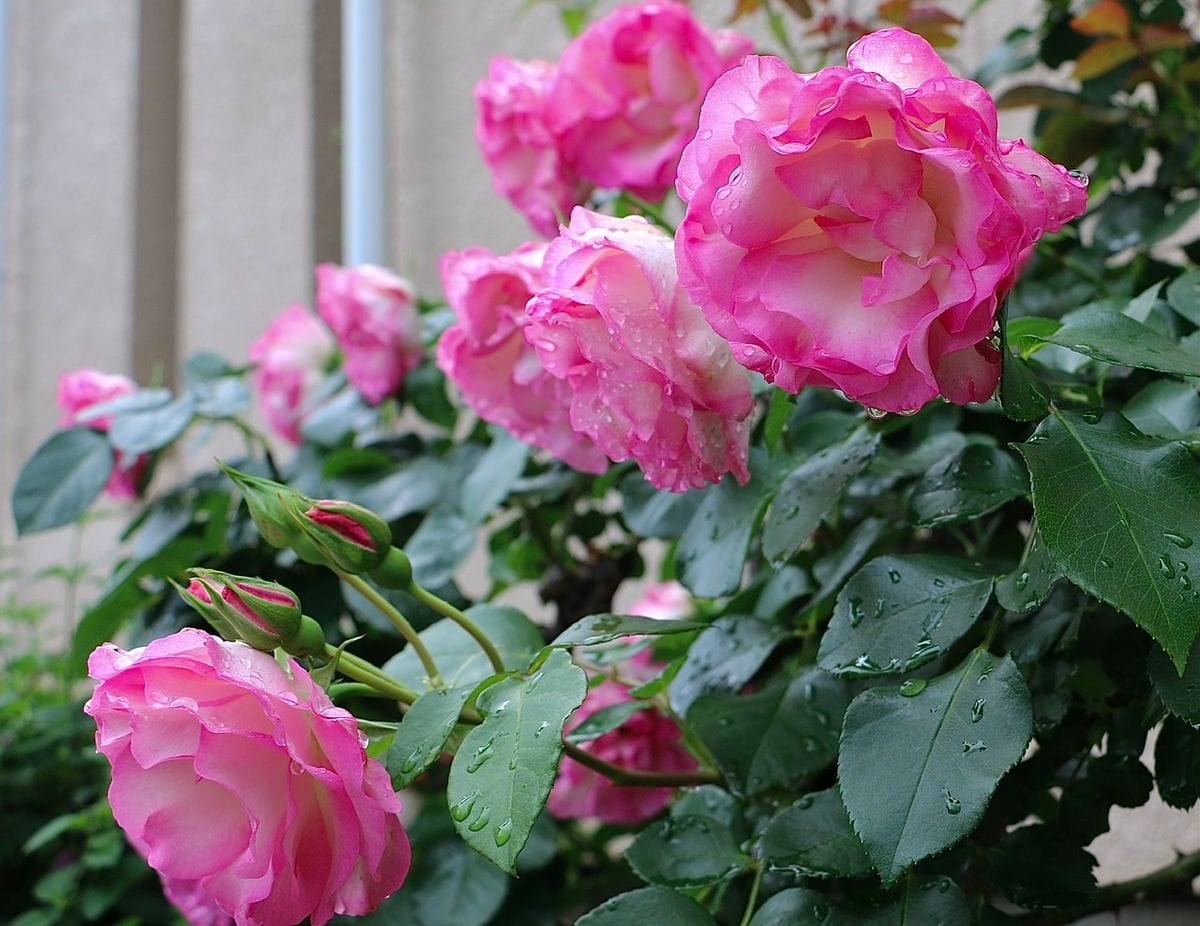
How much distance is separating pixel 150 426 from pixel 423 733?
18.4 inches

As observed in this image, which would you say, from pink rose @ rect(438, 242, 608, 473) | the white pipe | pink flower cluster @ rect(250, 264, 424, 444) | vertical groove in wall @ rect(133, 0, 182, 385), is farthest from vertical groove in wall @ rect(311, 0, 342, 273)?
pink rose @ rect(438, 242, 608, 473)

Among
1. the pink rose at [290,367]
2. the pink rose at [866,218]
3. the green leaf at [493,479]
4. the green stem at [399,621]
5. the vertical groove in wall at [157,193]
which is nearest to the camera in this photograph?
the pink rose at [866,218]

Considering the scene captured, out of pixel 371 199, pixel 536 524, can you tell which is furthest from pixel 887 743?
pixel 371 199

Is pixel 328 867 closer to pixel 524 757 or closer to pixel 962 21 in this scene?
pixel 524 757

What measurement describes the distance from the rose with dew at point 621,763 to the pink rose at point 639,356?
0.28 metres

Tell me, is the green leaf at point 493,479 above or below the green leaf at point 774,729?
below

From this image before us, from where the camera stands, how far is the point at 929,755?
0.33m

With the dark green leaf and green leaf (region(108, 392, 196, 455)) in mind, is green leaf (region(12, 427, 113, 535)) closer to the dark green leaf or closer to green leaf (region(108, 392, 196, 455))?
green leaf (region(108, 392, 196, 455))

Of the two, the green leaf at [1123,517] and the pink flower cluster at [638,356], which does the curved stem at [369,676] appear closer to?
the pink flower cluster at [638,356]

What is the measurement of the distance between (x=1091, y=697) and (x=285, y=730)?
30 cm

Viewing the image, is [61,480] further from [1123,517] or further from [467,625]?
[1123,517]

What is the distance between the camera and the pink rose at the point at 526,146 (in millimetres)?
700

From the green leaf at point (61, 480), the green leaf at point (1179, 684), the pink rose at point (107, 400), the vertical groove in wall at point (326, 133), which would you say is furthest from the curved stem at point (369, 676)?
the vertical groove in wall at point (326, 133)

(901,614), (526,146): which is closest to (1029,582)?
(901,614)
